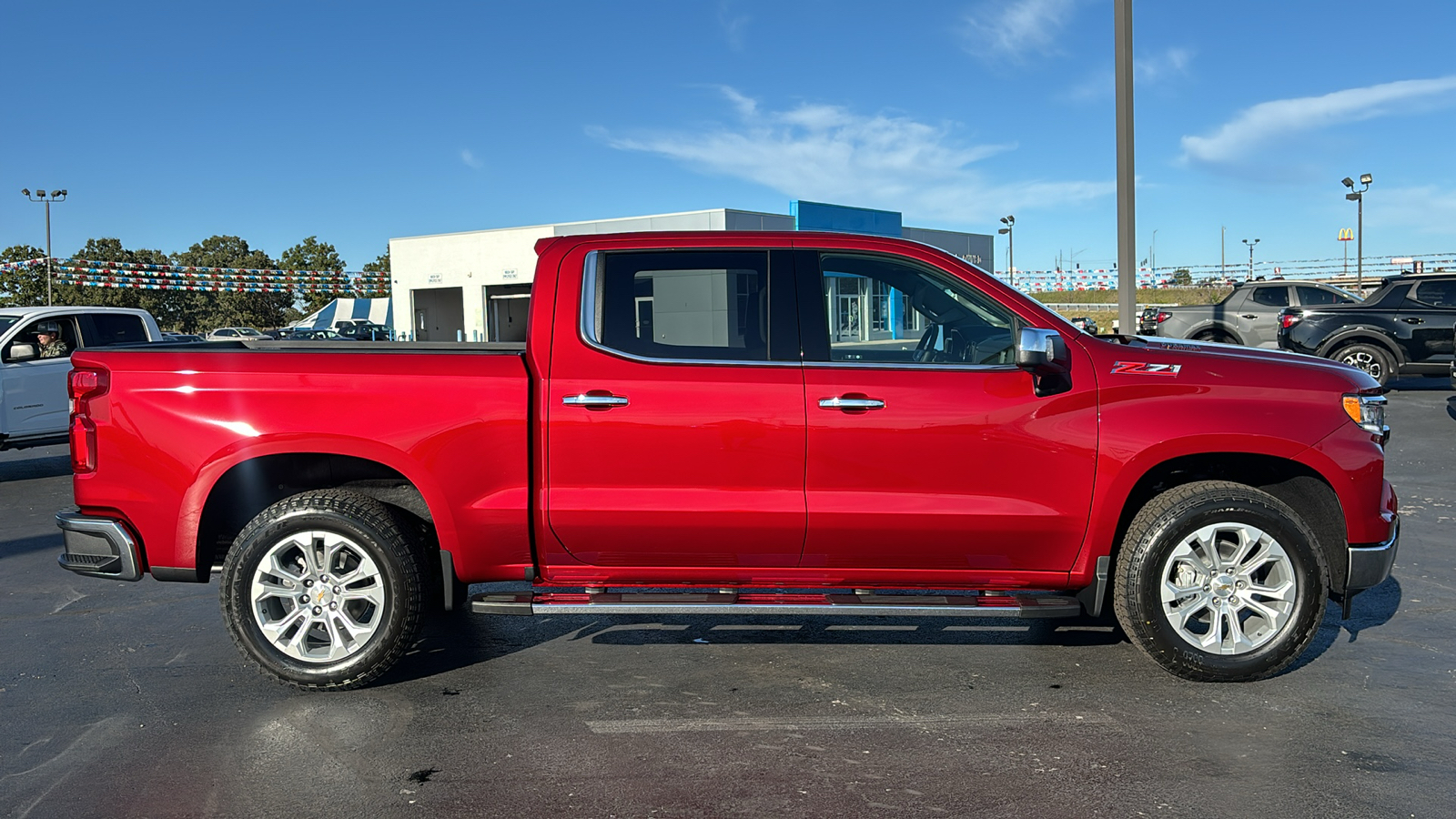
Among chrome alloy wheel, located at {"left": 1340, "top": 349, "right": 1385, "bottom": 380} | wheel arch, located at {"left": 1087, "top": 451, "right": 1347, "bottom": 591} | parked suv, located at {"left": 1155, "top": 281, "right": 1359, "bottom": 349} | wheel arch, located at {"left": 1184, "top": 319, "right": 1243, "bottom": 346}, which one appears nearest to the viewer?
wheel arch, located at {"left": 1087, "top": 451, "right": 1347, "bottom": 591}

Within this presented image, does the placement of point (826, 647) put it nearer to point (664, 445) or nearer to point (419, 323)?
point (664, 445)

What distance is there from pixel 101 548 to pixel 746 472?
2733 mm

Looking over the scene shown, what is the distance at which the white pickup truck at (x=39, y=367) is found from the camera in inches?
441

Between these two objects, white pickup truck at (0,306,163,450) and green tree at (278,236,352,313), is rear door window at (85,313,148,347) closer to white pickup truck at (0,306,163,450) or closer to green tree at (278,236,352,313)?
white pickup truck at (0,306,163,450)

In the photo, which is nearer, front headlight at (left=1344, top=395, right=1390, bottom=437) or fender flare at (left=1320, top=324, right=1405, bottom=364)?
front headlight at (left=1344, top=395, right=1390, bottom=437)

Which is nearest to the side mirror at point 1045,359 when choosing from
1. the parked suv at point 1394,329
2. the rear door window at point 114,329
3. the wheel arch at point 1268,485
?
the wheel arch at point 1268,485

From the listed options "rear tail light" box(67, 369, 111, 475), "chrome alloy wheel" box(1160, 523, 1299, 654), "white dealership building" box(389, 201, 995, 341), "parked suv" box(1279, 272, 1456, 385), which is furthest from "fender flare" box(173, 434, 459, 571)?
"white dealership building" box(389, 201, 995, 341)

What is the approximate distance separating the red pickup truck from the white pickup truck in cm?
808

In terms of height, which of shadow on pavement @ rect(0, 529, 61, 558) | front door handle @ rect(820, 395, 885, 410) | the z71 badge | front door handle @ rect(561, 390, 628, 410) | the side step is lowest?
shadow on pavement @ rect(0, 529, 61, 558)

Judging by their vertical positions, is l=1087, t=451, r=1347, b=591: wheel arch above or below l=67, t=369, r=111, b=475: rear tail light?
below

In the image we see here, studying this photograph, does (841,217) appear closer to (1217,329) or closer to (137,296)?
(1217,329)

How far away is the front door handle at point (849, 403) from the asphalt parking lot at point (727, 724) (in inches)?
46.7

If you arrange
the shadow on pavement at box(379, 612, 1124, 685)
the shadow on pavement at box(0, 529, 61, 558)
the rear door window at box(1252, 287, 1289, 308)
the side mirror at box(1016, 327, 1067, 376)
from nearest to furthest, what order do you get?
1. the side mirror at box(1016, 327, 1067, 376)
2. the shadow on pavement at box(379, 612, 1124, 685)
3. the shadow on pavement at box(0, 529, 61, 558)
4. the rear door window at box(1252, 287, 1289, 308)

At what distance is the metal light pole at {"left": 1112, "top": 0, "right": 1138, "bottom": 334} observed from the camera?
11773 mm
